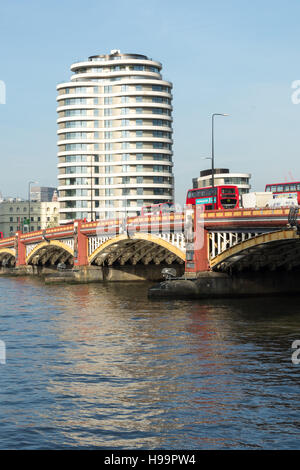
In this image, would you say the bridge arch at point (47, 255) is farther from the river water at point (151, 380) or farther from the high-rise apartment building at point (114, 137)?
the river water at point (151, 380)

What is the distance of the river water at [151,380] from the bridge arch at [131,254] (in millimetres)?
29354

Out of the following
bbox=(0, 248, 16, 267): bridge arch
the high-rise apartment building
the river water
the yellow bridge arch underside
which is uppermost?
the high-rise apartment building

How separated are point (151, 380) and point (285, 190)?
46.7 m

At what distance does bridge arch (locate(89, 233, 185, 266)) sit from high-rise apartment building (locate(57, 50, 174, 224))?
6219cm

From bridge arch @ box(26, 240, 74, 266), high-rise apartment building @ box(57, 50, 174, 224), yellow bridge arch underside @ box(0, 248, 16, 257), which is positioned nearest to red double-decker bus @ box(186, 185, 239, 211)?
bridge arch @ box(26, 240, 74, 266)

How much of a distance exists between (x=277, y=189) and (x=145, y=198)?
259ft

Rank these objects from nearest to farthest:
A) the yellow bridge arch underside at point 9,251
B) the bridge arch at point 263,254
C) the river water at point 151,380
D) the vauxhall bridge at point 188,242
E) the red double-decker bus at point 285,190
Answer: the river water at point 151,380, the bridge arch at point 263,254, the vauxhall bridge at point 188,242, the red double-decker bus at point 285,190, the yellow bridge arch underside at point 9,251

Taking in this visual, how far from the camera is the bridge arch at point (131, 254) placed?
80.5 metres

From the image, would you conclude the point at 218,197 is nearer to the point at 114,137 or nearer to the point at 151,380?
the point at 151,380

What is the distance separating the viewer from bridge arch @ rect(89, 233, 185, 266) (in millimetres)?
80500

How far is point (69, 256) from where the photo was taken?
108312 mm

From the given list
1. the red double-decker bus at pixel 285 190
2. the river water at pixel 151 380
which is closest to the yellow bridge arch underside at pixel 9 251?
the red double-decker bus at pixel 285 190

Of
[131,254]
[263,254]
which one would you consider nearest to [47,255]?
[131,254]

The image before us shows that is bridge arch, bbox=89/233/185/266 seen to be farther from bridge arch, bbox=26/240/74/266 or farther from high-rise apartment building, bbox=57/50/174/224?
high-rise apartment building, bbox=57/50/174/224
